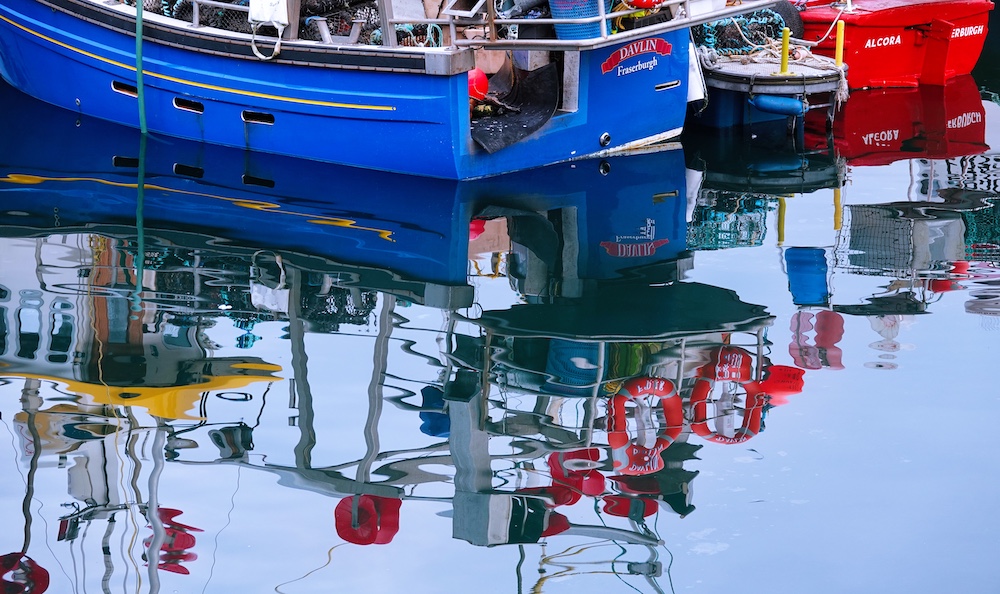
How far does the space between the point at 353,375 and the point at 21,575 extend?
226 cm

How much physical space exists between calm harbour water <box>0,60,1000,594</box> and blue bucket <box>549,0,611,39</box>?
4.17 feet

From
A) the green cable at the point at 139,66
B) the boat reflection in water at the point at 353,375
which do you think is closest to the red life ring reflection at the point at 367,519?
the boat reflection in water at the point at 353,375

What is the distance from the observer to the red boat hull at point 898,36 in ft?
47.7

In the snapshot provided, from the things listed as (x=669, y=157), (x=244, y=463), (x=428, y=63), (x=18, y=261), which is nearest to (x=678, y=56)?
(x=669, y=157)

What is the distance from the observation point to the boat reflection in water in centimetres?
508

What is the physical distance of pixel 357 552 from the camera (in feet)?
16.3

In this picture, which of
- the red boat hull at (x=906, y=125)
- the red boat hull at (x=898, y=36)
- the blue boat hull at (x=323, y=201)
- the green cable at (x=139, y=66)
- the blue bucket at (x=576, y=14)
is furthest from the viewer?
the red boat hull at (x=898, y=36)

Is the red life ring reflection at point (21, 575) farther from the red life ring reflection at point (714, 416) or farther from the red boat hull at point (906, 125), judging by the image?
the red boat hull at point (906, 125)

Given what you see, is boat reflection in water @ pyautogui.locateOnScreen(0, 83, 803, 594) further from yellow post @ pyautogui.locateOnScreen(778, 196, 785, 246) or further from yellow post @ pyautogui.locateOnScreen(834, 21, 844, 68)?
yellow post @ pyautogui.locateOnScreen(834, 21, 844, 68)

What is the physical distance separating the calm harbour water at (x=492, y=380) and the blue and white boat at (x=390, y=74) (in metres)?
0.37

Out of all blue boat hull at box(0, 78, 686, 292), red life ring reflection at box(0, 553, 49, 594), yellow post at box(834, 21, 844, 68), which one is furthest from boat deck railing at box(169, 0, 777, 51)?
red life ring reflection at box(0, 553, 49, 594)

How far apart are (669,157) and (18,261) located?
6.09 meters

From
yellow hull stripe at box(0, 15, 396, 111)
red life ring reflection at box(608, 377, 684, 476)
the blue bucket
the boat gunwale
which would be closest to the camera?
red life ring reflection at box(608, 377, 684, 476)

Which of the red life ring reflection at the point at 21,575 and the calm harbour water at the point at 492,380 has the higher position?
the calm harbour water at the point at 492,380
